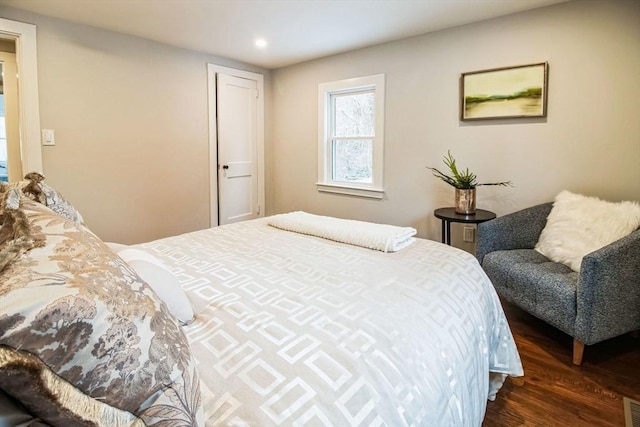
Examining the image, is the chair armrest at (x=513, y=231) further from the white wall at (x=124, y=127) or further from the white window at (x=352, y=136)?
the white wall at (x=124, y=127)

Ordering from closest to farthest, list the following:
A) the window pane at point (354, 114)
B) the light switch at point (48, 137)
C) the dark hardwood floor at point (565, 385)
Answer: the dark hardwood floor at point (565, 385) → the light switch at point (48, 137) → the window pane at point (354, 114)

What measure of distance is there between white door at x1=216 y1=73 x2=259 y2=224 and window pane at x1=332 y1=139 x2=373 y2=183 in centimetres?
108

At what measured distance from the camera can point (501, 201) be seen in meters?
3.08

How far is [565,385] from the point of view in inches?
74.2

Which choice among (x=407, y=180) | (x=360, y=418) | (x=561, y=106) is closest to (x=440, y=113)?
(x=407, y=180)

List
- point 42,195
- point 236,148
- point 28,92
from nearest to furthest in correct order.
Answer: point 42,195, point 28,92, point 236,148

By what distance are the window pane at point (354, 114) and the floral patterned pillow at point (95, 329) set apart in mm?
3496

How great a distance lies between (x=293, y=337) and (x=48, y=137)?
10.0ft

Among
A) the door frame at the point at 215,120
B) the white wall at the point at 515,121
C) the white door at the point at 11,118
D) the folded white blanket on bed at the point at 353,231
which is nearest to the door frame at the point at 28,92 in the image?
the white door at the point at 11,118

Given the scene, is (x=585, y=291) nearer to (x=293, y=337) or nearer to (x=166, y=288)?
(x=293, y=337)

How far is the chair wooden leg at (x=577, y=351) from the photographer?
202 centimetres

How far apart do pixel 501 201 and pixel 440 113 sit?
95 centimetres

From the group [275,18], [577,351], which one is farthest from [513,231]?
[275,18]

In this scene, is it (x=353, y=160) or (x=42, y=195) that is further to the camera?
(x=353, y=160)
